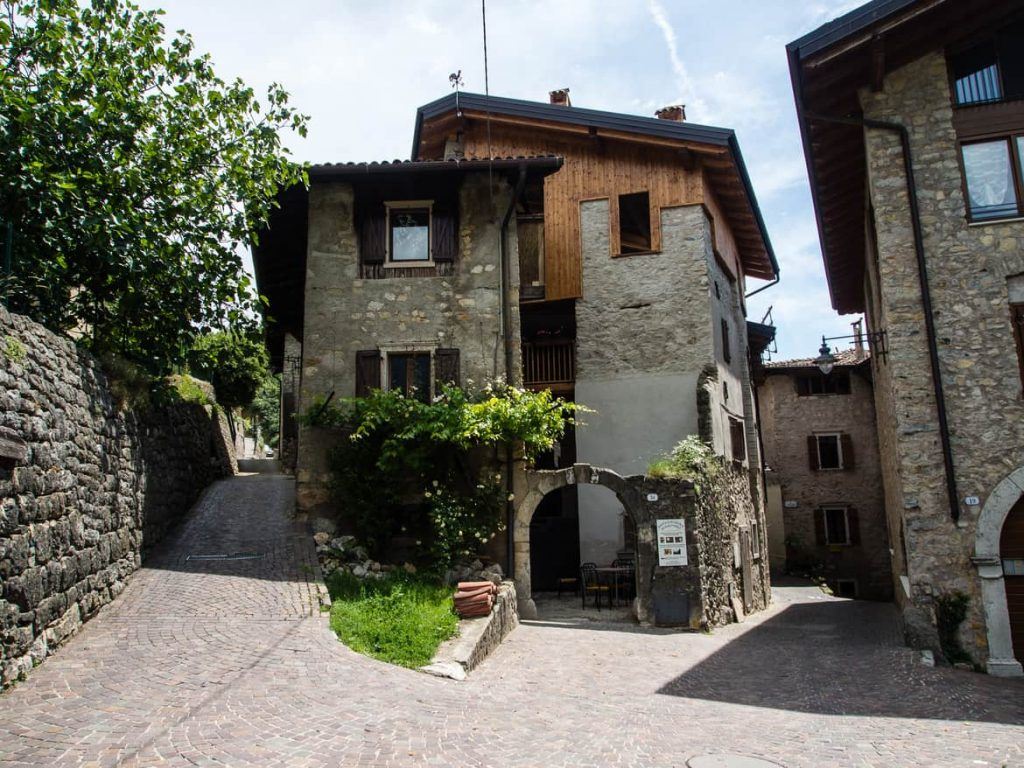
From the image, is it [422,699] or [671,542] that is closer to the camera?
[422,699]

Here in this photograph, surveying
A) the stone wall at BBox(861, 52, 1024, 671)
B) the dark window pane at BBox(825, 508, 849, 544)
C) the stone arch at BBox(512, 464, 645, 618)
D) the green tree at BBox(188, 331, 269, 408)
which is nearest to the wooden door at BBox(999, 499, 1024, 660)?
the stone wall at BBox(861, 52, 1024, 671)

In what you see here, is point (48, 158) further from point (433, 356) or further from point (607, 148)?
point (607, 148)

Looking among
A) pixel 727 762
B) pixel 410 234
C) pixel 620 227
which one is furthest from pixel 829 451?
pixel 727 762

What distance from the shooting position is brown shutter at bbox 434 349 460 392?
45.4 ft

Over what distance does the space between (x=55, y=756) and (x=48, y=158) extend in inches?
289

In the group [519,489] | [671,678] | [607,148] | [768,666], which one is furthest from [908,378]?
[607,148]

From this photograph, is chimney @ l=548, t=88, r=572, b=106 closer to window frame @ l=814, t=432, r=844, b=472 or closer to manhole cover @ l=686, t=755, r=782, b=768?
window frame @ l=814, t=432, r=844, b=472

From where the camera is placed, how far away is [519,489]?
1345 cm

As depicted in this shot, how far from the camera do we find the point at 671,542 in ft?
43.7

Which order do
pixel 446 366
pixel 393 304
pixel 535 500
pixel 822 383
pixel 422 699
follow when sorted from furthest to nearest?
1. pixel 822 383
2. pixel 393 304
3. pixel 446 366
4. pixel 535 500
5. pixel 422 699

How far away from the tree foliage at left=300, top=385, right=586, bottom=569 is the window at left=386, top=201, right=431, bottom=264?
2818 millimetres

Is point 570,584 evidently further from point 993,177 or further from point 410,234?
point 993,177

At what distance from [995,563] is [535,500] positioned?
684cm

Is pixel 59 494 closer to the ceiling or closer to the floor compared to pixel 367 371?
closer to the floor
